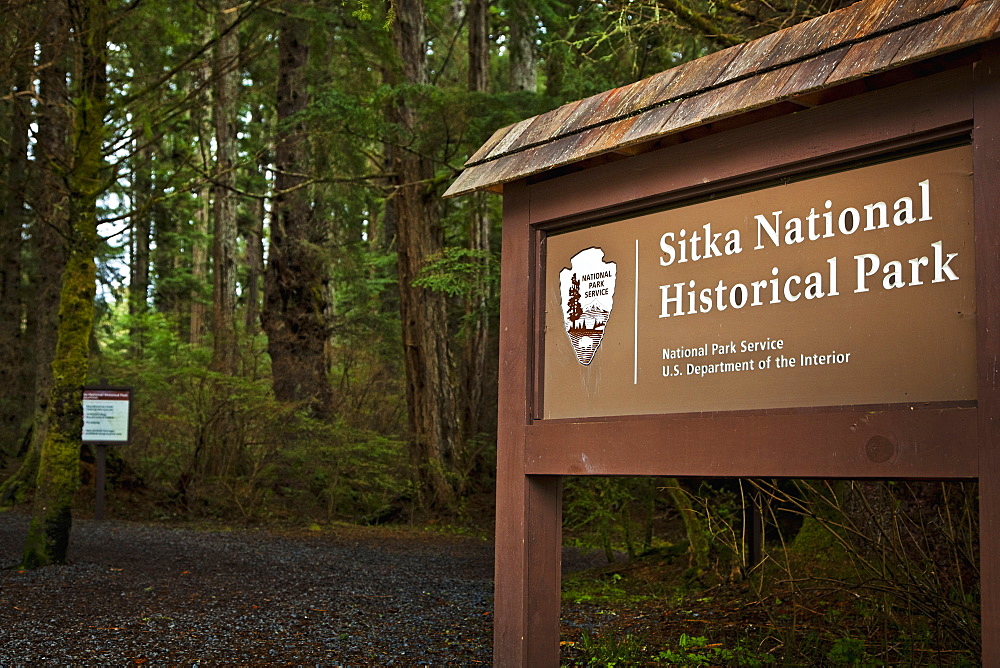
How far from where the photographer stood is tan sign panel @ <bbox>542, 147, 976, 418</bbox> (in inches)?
116

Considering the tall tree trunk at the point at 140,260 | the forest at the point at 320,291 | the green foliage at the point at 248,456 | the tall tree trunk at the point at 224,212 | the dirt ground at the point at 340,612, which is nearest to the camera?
the dirt ground at the point at 340,612

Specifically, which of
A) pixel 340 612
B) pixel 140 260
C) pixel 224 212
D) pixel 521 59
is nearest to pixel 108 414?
pixel 340 612

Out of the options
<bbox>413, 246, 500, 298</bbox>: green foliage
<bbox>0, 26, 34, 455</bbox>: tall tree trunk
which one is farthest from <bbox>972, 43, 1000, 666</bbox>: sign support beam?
<bbox>0, 26, 34, 455</bbox>: tall tree trunk

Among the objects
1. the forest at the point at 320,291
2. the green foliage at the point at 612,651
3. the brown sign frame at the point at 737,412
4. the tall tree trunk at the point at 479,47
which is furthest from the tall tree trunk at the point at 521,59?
the brown sign frame at the point at 737,412

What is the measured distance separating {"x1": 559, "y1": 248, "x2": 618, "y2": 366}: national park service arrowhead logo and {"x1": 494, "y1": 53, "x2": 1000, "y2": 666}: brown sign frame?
134 millimetres

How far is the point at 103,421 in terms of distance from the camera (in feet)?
44.7

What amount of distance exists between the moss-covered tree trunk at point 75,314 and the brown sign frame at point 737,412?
19.1 feet

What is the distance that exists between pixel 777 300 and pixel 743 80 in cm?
79

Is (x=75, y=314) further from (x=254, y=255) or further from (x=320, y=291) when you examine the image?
(x=254, y=255)

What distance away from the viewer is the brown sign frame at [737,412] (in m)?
2.80

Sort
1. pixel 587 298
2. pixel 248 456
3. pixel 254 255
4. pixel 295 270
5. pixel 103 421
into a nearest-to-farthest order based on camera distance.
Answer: pixel 587 298 → pixel 103 421 → pixel 248 456 → pixel 295 270 → pixel 254 255

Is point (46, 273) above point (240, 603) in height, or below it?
above

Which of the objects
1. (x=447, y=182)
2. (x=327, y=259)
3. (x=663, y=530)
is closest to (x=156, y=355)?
(x=327, y=259)

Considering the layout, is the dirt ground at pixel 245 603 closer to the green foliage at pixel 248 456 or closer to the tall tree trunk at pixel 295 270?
the green foliage at pixel 248 456
